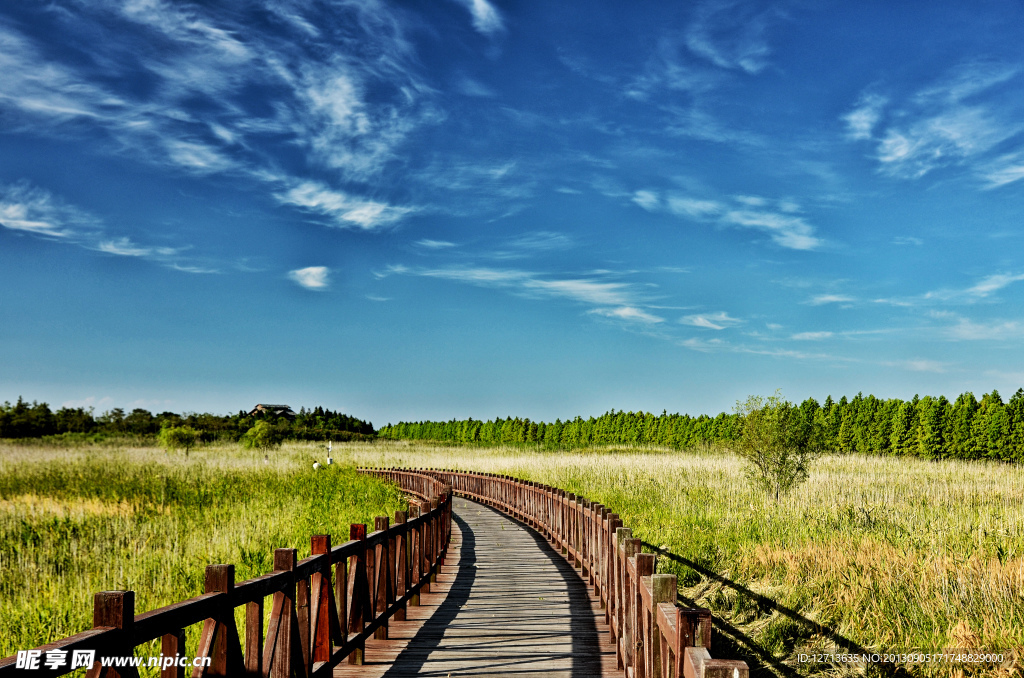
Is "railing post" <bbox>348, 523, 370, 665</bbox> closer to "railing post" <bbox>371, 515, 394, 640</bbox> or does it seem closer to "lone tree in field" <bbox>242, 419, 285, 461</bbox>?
"railing post" <bbox>371, 515, 394, 640</bbox>

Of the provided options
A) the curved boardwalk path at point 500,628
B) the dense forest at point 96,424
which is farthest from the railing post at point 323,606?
the dense forest at point 96,424

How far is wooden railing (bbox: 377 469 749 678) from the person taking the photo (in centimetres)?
327

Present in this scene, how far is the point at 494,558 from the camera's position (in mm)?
13336

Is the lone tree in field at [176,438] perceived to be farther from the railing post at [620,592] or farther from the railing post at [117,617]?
the railing post at [117,617]

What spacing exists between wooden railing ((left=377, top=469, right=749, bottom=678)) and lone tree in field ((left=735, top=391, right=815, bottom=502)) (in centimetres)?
725

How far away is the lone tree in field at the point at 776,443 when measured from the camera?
2005cm

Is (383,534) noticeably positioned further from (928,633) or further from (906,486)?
(906,486)

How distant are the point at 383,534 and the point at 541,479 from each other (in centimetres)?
2172

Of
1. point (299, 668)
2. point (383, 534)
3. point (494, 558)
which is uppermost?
point (383, 534)

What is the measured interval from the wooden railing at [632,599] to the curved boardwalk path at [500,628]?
0.32 meters

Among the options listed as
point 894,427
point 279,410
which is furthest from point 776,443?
point 279,410

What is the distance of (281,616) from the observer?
4.86 meters

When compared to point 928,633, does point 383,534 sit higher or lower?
higher

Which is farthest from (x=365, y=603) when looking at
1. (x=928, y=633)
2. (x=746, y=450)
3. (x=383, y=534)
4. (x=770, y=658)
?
(x=746, y=450)
